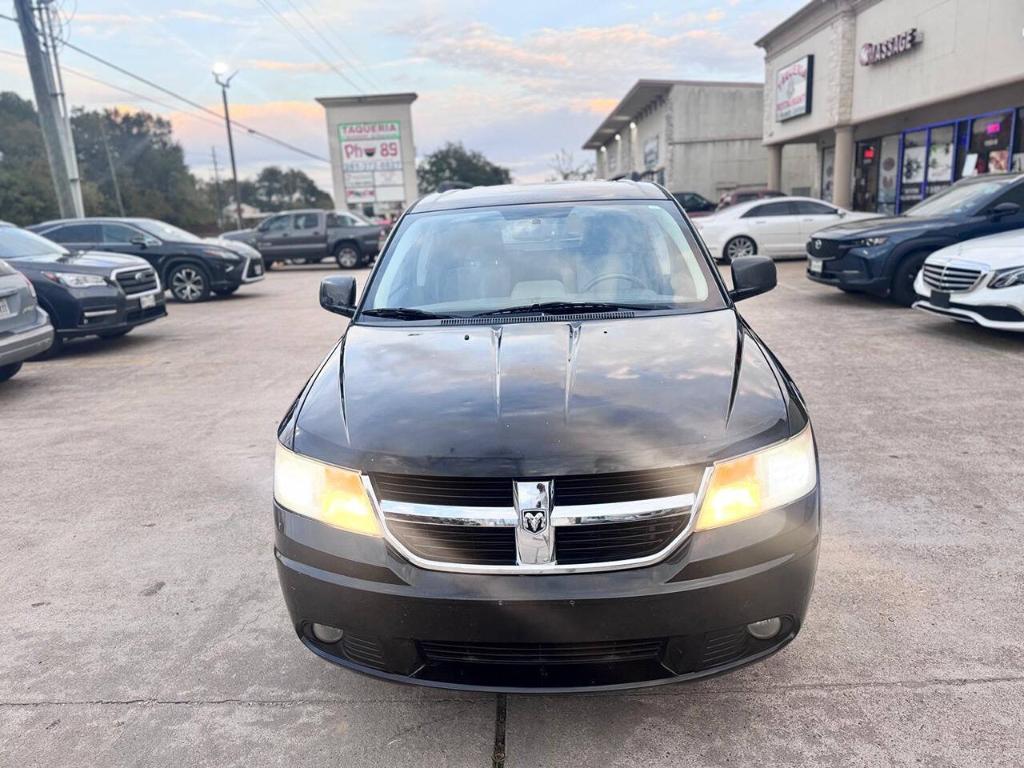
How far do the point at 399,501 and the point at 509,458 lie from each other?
335 millimetres

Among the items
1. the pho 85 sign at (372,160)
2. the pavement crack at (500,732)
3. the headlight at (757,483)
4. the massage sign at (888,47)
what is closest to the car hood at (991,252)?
the headlight at (757,483)

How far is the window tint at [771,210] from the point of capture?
14.9 meters

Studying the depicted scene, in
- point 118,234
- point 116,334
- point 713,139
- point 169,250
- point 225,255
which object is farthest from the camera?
point 713,139

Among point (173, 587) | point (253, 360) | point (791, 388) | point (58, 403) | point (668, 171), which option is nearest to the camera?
point (791, 388)

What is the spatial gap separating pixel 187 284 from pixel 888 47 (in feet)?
54.0

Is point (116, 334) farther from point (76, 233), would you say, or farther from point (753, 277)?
point (753, 277)

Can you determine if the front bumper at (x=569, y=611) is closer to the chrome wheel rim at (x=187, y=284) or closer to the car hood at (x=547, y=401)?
the car hood at (x=547, y=401)

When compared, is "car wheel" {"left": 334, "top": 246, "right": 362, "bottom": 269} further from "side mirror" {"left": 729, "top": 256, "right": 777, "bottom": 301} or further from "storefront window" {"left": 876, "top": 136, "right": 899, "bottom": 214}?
"side mirror" {"left": 729, "top": 256, "right": 777, "bottom": 301}

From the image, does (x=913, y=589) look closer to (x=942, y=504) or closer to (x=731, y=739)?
(x=942, y=504)

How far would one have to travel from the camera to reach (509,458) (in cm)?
194

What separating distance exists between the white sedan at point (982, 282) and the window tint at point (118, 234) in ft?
40.3

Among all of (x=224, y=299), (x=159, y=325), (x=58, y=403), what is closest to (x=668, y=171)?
(x=224, y=299)

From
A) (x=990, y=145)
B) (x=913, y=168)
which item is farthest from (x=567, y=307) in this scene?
(x=913, y=168)

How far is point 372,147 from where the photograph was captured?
3058 centimetres
